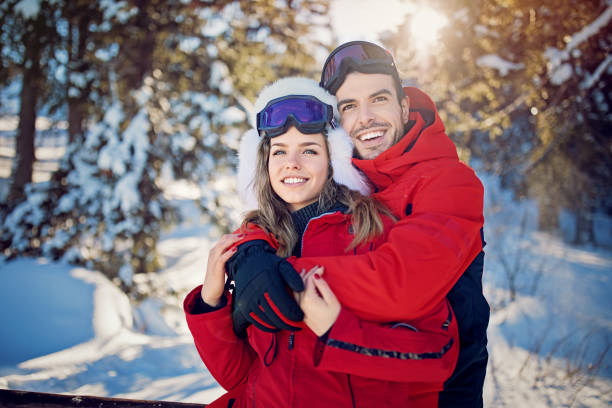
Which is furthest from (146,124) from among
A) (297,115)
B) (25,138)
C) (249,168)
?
(25,138)

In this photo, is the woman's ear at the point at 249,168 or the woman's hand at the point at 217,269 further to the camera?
the woman's ear at the point at 249,168

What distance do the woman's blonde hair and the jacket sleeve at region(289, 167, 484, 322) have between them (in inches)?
8.5

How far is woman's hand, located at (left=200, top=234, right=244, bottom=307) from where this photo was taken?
1.76m

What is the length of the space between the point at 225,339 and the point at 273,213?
753mm

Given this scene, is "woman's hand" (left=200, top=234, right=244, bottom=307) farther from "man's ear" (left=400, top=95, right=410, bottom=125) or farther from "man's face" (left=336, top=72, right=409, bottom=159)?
"man's ear" (left=400, top=95, right=410, bottom=125)

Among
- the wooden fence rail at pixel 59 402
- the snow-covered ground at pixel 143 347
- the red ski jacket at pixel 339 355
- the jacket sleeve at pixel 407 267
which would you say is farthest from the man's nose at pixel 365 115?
the snow-covered ground at pixel 143 347

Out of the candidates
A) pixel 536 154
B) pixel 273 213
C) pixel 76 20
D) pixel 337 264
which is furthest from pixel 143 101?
pixel 536 154

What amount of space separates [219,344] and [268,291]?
2.08 feet

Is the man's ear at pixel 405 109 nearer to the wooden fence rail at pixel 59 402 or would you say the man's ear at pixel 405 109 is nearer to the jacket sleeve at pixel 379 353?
the jacket sleeve at pixel 379 353

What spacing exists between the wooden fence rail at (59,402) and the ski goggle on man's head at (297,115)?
6.13 feet

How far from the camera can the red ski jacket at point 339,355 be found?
138 cm

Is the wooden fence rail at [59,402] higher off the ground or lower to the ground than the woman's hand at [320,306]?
lower

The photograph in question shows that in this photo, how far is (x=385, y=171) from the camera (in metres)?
1.96

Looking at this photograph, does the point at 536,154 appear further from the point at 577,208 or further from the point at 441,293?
the point at 577,208
